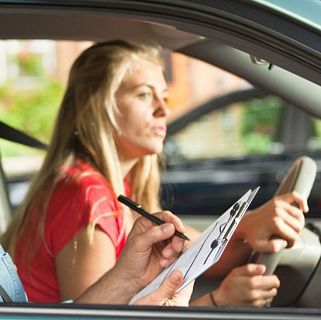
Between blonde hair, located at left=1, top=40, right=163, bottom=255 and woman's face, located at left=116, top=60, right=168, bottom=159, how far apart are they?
27 millimetres

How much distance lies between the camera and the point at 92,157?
296 cm

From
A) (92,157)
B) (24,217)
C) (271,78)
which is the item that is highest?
(271,78)

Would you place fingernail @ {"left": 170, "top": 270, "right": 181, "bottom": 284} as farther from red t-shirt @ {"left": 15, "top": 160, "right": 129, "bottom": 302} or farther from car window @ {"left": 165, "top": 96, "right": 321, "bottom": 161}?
car window @ {"left": 165, "top": 96, "right": 321, "bottom": 161}

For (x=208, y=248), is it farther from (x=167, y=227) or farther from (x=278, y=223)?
(x=278, y=223)

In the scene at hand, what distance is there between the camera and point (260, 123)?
29.9ft

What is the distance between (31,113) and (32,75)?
1.53 metres

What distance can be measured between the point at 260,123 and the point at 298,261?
6386 millimetres

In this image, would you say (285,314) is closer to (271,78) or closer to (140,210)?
(140,210)

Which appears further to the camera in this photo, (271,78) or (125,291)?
(271,78)

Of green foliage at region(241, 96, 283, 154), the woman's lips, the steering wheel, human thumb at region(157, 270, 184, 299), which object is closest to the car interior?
the steering wheel

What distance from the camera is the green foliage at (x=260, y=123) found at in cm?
784

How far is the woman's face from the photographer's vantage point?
295 cm

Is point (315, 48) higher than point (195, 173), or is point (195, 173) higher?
point (315, 48)

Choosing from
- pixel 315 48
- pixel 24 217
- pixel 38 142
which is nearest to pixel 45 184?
pixel 24 217
